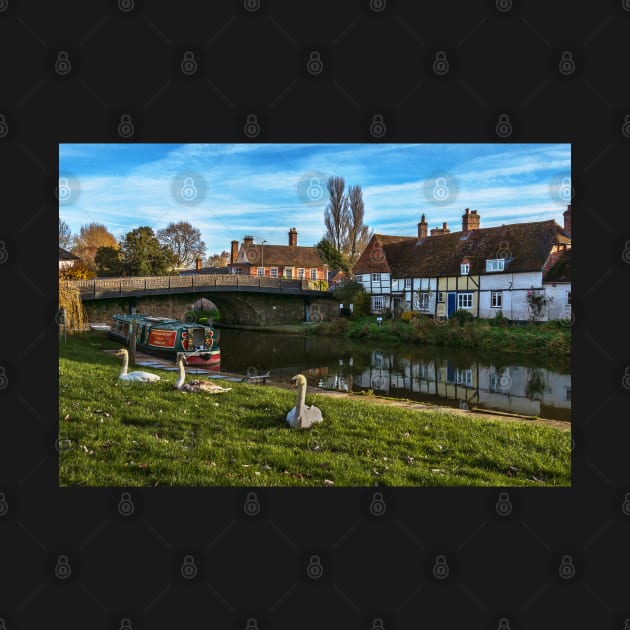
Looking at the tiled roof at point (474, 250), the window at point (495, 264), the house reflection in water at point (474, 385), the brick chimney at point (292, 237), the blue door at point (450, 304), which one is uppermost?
the brick chimney at point (292, 237)

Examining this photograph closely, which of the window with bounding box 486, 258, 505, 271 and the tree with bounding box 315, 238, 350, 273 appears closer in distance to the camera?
the window with bounding box 486, 258, 505, 271

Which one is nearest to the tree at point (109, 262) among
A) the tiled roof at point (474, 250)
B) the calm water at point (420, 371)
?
the calm water at point (420, 371)

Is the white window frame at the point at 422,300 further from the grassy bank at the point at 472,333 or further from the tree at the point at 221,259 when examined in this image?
the tree at the point at 221,259

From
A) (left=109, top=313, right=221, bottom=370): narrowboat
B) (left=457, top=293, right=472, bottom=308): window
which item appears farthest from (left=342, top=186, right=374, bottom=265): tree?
(left=109, top=313, right=221, bottom=370): narrowboat

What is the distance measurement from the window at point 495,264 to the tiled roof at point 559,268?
7.59 ft

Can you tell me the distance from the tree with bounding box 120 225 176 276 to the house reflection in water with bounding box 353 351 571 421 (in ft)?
48.9

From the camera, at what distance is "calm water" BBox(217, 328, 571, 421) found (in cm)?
1134

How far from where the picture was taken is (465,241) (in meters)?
27.7

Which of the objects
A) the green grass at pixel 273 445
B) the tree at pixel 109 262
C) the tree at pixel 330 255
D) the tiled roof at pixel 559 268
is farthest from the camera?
the tree at pixel 330 255

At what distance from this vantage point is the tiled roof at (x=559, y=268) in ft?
72.3

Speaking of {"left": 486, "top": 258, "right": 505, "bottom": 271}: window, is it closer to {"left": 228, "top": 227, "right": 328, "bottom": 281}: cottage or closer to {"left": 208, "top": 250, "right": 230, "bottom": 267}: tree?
{"left": 228, "top": 227, "right": 328, "bottom": 281}: cottage

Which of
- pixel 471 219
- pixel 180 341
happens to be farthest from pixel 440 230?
pixel 180 341

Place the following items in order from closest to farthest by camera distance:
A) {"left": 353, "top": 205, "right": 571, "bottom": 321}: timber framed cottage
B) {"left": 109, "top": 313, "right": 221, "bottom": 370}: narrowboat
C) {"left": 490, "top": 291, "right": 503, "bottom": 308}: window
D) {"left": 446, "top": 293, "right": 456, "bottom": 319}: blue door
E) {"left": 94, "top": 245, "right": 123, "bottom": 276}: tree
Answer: {"left": 109, "top": 313, "right": 221, "bottom": 370}: narrowboat < {"left": 353, "top": 205, "right": 571, "bottom": 321}: timber framed cottage < {"left": 490, "top": 291, "right": 503, "bottom": 308}: window < {"left": 94, "top": 245, "right": 123, "bottom": 276}: tree < {"left": 446, "top": 293, "right": 456, "bottom": 319}: blue door
